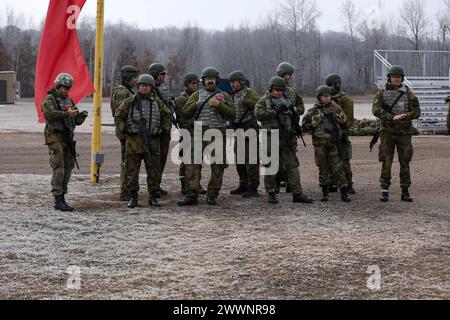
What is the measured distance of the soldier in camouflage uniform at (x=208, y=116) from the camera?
1088cm

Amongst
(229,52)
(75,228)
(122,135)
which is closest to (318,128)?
(122,135)

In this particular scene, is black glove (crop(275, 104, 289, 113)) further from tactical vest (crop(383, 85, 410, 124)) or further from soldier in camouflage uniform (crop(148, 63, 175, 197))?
soldier in camouflage uniform (crop(148, 63, 175, 197))

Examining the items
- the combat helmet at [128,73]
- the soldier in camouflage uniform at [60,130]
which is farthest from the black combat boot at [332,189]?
the soldier in camouflage uniform at [60,130]

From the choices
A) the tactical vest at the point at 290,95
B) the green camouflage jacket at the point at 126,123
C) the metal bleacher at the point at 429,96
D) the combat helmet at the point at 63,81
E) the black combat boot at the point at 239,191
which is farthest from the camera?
the metal bleacher at the point at 429,96

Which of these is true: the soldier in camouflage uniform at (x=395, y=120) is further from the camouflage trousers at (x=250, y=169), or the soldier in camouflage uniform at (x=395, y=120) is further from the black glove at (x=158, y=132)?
the black glove at (x=158, y=132)

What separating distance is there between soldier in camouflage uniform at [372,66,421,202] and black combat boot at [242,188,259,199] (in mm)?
2095

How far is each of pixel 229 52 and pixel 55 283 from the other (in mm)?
80598

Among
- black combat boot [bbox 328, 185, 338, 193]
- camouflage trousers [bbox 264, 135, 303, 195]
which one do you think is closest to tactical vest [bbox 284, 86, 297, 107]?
camouflage trousers [bbox 264, 135, 303, 195]

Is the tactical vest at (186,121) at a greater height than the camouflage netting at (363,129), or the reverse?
the tactical vest at (186,121)

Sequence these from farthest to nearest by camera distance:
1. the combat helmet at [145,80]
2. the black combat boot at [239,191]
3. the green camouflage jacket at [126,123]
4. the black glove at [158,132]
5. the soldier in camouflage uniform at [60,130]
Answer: the black combat boot at [239,191]
the black glove at [158,132]
the green camouflage jacket at [126,123]
the combat helmet at [145,80]
the soldier in camouflage uniform at [60,130]

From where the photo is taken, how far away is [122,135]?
11.1 m

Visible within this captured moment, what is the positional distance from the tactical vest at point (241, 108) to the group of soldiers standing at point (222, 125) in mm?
110

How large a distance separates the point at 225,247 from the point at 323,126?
3.87m

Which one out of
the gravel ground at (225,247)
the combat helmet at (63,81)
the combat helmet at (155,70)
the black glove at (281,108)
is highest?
the combat helmet at (155,70)
